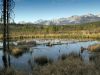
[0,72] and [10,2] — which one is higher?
[10,2]

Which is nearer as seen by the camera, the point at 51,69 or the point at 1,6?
the point at 51,69

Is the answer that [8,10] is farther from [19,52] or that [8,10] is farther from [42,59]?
[42,59]

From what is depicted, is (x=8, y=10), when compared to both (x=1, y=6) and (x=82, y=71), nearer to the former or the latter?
(x=1, y=6)

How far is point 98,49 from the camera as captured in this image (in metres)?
38.4

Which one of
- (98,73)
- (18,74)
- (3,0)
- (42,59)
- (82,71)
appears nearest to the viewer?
(98,73)

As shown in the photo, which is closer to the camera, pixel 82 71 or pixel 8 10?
pixel 82 71

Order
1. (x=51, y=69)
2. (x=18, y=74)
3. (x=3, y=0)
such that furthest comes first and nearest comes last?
(x=3, y=0) → (x=51, y=69) → (x=18, y=74)

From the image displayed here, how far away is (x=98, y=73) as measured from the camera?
12.3 m

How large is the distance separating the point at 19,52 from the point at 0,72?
20726mm

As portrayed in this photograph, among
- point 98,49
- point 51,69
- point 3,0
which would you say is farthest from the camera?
point 98,49

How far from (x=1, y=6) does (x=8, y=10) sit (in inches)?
51.7

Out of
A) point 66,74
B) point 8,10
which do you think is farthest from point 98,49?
point 66,74

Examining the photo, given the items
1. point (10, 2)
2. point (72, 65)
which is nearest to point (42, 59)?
point (72, 65)

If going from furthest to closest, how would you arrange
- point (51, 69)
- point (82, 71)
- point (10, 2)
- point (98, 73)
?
point (10, 2) < point (51, 69) < point (82, 71) < point (98, 73)
